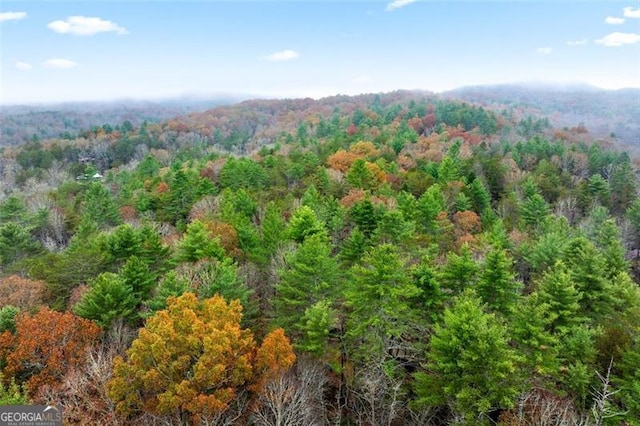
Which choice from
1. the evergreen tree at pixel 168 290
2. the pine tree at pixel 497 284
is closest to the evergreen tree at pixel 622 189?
the pine tree at pixel 497 284

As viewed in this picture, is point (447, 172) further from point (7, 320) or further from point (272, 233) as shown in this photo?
point (7, 320)

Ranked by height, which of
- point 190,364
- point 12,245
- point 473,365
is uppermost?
point 12,245

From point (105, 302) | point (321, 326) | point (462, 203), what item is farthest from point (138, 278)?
point (462, 203)

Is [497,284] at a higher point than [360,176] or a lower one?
lower

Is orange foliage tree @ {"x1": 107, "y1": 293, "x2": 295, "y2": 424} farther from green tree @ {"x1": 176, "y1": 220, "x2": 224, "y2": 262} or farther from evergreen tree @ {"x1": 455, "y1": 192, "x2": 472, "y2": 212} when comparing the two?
evergreen tree @ {"x1": 455, "y1": 192, "x2": 472, "y2": 212}

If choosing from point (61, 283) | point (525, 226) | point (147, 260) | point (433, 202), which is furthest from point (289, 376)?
point (525, 226)

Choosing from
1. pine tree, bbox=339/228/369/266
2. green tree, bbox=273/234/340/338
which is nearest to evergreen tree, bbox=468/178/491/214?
pine tree, bbox=339/228/369/266

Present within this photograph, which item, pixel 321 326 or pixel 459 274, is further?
pixel 459 274
